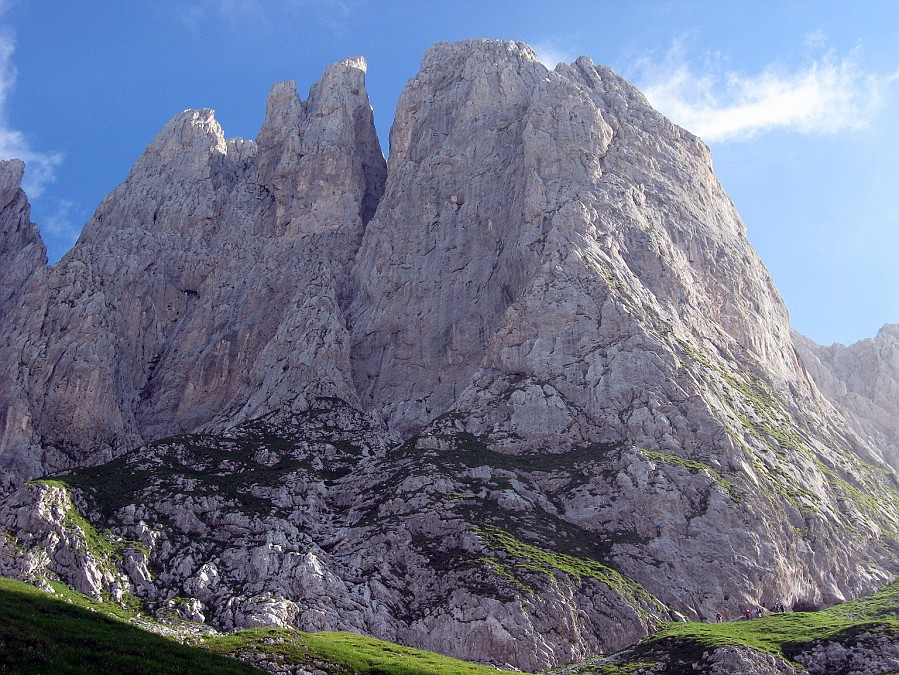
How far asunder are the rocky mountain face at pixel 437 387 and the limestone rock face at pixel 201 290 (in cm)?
46

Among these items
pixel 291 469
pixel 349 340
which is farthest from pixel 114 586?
pixel 349 340

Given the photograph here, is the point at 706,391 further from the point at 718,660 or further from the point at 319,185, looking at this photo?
the point at 319,185

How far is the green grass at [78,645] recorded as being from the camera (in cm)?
2930

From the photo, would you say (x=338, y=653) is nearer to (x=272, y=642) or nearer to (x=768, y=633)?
(x=272, y=642)

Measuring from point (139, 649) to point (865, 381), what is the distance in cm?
13920

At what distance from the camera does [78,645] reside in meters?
32.9

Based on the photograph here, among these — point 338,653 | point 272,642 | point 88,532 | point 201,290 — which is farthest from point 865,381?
point 272,642

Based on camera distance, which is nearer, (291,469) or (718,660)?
(718,660)

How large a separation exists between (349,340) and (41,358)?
38.7m

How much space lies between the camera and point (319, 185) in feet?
447

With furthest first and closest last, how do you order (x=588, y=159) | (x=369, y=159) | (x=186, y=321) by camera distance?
(x=369, y=159) → (x=186, y=321) → (x=588, y=159)

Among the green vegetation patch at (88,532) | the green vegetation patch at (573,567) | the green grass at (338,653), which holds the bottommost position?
the green grass at (338,653)

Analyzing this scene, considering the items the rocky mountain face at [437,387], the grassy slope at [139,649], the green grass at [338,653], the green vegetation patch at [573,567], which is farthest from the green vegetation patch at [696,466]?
the grassy slope at [139,649]

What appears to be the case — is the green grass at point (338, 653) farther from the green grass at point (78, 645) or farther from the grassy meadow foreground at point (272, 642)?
the green grass at point (78, 645)
